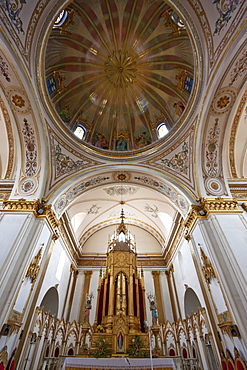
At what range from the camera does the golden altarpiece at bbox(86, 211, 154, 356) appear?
995cm

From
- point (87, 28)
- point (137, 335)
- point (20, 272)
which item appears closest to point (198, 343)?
point (137, 335)

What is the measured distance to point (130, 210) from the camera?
1712cm

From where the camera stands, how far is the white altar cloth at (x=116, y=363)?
755 centimetres

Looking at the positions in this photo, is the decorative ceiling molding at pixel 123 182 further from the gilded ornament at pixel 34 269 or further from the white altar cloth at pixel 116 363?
the white altar cloth at pixel 116 363

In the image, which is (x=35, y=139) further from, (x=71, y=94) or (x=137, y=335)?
(x=137, y=335)

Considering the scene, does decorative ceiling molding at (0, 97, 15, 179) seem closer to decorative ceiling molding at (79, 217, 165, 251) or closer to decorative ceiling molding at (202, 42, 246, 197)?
decorative ceiling molding at (79, 217, 165, 251)

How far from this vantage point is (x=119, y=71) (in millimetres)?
12188

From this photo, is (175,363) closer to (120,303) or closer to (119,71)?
(120,303)

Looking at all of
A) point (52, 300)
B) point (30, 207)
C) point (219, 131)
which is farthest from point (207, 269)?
point (52, 300)

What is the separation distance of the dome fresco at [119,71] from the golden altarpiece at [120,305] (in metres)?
8.02

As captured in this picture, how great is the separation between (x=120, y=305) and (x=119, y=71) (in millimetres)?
14512

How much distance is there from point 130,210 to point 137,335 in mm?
8934

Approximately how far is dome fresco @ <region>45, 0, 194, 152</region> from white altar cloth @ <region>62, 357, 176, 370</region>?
1045cm

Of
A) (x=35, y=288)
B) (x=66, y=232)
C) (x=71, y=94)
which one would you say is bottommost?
(x=35, y=288)
